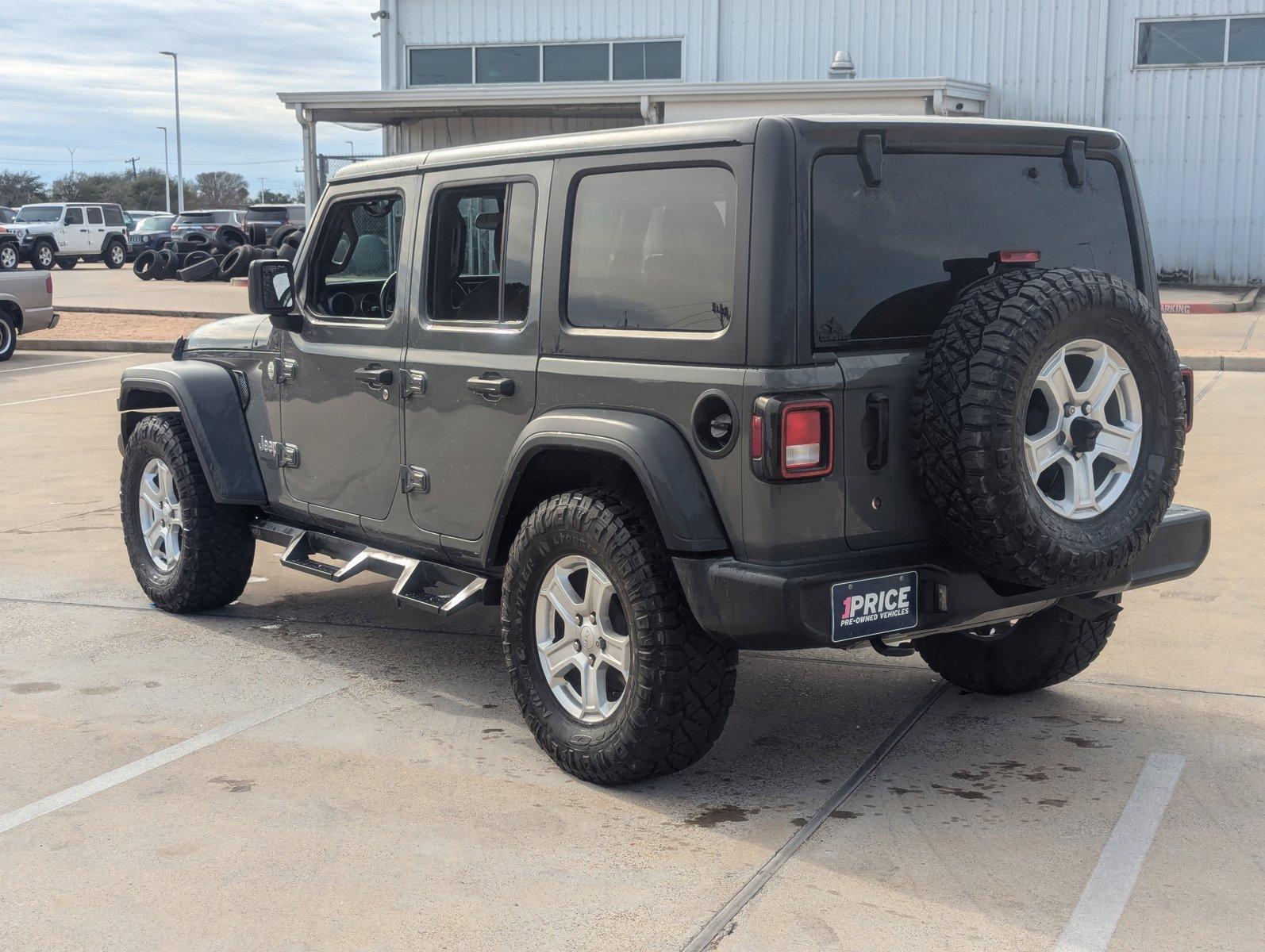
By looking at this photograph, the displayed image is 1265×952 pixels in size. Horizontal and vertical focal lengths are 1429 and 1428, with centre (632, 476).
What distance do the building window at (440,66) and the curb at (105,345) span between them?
11.6 m

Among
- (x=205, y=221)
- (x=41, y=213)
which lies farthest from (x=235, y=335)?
(x=41, y=213)

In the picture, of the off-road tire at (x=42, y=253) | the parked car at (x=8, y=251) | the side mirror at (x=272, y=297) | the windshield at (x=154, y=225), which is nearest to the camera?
the side mirror at (x=272, y=297)

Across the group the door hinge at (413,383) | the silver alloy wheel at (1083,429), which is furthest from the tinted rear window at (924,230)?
the door hinge at (413,383)

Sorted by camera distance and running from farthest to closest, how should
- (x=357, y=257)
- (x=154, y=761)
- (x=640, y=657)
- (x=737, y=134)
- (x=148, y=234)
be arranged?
(x=148, y=234) → (x=357, y=257) → (x=154, y=761) → (x=640, y=657) → (x=737, y=134)

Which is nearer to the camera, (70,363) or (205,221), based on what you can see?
(70,363)

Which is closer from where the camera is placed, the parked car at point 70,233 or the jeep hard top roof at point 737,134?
the jeep hard top roof at point 737,134

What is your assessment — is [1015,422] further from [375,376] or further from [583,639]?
[375,376]

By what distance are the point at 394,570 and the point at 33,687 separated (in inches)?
57.1

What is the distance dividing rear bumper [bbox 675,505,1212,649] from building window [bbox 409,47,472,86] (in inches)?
1033

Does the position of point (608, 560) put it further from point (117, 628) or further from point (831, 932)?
point (117, 628)

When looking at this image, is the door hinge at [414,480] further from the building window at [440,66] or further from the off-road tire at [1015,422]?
the building window at [440,66]

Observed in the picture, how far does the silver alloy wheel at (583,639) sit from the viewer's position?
4273mm

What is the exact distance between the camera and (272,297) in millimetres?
5777

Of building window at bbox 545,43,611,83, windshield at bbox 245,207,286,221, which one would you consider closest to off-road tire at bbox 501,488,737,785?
building window at bbox 545,43,611,83
